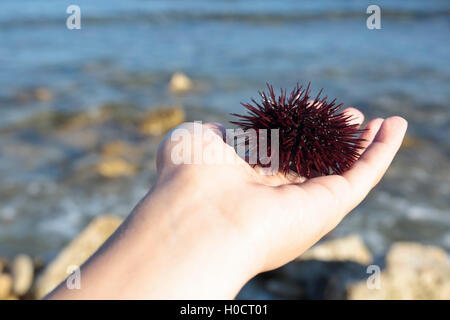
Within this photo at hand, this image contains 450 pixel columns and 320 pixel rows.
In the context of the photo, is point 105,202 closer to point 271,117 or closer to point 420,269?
point 271,117

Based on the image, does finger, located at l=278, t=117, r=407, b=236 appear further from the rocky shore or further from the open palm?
the rocky shore

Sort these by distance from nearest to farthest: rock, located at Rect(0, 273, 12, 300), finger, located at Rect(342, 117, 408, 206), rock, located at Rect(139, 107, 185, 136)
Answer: finger, located at Rect(342, 117, 408, 206), rock, located at Rect(0, 273, 12, 300), rock, located at Rect(139, 107, 185, 136)

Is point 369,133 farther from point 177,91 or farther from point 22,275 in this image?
point 177,91

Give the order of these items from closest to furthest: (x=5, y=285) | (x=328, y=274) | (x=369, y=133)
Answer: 1. (x=369, y=133)
2. (x=328, y=274)
3. (x=5, y=285)

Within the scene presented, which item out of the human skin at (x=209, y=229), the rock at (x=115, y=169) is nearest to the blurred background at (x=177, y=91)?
the rock at (x=115, y=169)

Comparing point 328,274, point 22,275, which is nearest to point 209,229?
point 328,274

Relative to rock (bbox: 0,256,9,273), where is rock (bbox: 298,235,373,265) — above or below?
above

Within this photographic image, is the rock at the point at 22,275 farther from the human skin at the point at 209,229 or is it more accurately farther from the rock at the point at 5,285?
the human skin at the point at 209,229


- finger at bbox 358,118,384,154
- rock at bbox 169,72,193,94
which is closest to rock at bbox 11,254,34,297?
finger at bbox 358,118,384,154
